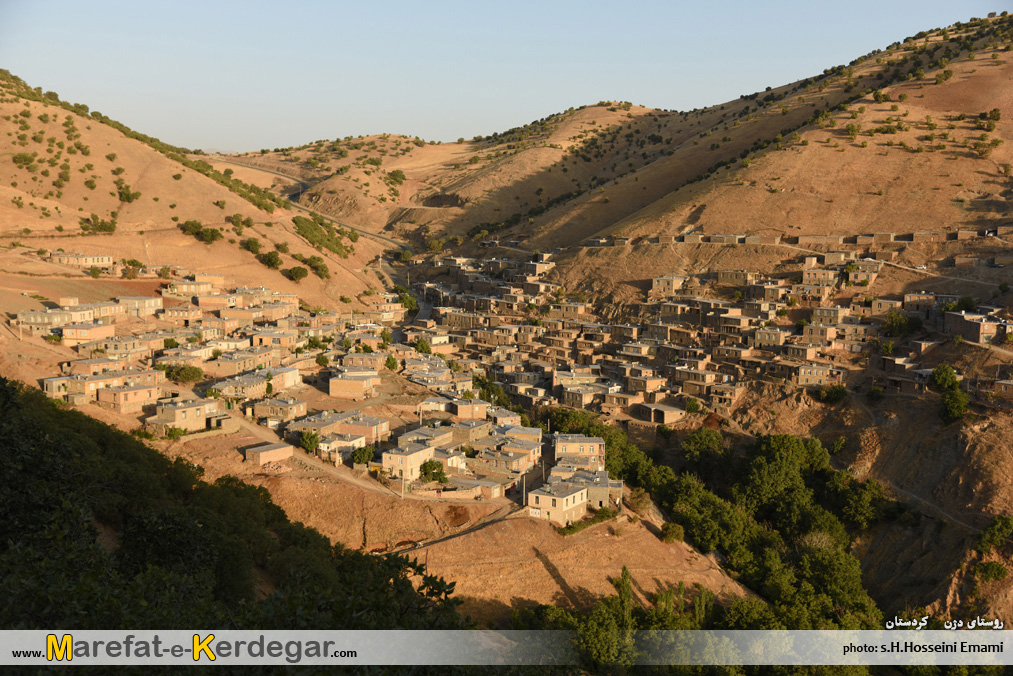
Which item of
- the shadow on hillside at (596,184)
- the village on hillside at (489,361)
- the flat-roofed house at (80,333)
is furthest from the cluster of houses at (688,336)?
the flat-roofed house at (80,333)

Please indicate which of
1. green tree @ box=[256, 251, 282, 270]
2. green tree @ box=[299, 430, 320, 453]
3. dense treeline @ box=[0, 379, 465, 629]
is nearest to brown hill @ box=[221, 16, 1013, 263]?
green tree @ box=[256, 251, 282, 270]

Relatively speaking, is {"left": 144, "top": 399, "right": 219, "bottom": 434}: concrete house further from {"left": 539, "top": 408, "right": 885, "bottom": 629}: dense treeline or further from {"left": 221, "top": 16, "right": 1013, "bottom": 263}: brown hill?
{"left": 221, "top": 16, "right": 1013, "bottom": 263}: brown hill

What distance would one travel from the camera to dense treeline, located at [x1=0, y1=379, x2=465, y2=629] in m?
8.45

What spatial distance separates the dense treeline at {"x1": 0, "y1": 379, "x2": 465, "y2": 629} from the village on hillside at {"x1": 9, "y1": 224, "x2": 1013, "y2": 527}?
15.3 ft

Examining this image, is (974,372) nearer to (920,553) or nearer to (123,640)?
(920,553)

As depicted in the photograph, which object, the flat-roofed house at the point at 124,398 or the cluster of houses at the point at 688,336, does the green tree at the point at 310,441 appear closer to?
the flat-roofed house at the point at 124,398

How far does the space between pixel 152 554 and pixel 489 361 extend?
29.0 m

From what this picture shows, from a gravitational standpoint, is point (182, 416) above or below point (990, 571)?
above

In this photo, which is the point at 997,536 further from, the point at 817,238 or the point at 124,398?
the point at 124,398

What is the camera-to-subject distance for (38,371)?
2844 cm

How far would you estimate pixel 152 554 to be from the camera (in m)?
13.3

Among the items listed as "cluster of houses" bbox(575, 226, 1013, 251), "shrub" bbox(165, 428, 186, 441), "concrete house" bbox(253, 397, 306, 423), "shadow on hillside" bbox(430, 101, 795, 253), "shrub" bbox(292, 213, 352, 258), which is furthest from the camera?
"shadow on hillside" bbox(430, 101, 795, 253)

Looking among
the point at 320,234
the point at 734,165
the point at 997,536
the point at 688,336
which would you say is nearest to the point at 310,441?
the point at 688,336

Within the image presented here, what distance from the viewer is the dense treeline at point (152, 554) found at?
27.7 ft
